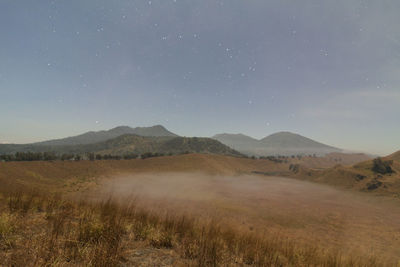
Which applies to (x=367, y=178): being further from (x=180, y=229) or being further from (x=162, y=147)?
(x=162, y=147)

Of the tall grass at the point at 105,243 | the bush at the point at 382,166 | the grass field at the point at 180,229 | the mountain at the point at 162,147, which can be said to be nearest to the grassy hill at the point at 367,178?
the bush at the point at 382,166

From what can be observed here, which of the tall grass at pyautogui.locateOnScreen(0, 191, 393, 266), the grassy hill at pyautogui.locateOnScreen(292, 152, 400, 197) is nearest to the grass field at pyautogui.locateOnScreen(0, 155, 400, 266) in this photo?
the tall grass at pyautogui.locateOnScreen(0, 191, 393, 266)

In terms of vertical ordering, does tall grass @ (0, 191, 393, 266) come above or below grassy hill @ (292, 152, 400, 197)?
above

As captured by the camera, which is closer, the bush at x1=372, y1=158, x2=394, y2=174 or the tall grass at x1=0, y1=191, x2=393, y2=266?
the tall grass at x1=0, y1=191, x2=393, y2=266

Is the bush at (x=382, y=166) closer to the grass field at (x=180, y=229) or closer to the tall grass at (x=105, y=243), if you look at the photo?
the grass field at (x=180, y=229)

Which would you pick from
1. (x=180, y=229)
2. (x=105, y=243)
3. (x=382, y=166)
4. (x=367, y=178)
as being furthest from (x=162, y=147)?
(x=105, y=243)

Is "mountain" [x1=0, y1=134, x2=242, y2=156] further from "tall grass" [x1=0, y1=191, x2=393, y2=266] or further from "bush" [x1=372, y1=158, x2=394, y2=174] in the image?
"tall grass" [x1=0, y1=191, x2=393, y2=266]

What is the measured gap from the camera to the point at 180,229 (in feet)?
16.8

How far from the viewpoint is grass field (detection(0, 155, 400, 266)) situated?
301 cm

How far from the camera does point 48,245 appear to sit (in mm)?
2578

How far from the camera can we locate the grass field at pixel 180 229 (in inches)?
119

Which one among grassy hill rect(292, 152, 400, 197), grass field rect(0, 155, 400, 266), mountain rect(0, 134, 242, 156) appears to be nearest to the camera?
grass field rect(0, 155, 400, 266)

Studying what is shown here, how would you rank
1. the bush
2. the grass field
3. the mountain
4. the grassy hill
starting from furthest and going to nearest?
1. the mountain
2. the bush
3. the grassy hill
4. the grass field

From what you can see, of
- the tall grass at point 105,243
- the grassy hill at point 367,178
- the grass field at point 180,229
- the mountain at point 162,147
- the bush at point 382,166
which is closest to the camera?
the tall grass at point 105,243
